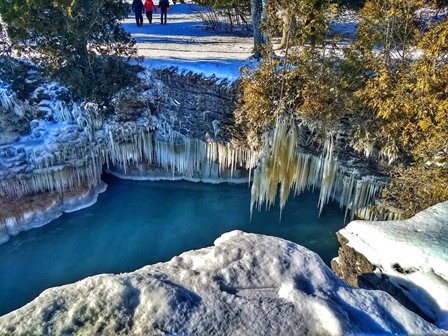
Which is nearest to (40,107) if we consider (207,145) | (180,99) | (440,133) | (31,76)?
(31,76)

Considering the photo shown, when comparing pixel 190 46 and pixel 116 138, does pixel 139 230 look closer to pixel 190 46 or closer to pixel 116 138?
pixel 116 138

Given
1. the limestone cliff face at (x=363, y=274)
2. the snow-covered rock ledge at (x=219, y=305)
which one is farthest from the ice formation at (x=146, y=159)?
the snow-covered rock ledge at (x=219, y=305)

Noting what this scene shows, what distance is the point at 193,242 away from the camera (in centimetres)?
1399

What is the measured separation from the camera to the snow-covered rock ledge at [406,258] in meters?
7.21

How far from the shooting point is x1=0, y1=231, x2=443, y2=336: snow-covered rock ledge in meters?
5.53

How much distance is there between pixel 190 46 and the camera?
65.4 feet

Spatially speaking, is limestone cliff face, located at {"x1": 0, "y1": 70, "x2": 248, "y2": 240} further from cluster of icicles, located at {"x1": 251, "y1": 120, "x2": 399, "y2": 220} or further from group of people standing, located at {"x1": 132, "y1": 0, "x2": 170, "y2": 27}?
group of people standing, located at {"x1": 132, "y1": 0, "x2": 170, "y2": 27}

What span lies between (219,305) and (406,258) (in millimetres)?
3762

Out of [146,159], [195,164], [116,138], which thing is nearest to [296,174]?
[195,164]

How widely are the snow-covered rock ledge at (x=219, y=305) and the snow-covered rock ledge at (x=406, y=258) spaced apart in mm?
1409

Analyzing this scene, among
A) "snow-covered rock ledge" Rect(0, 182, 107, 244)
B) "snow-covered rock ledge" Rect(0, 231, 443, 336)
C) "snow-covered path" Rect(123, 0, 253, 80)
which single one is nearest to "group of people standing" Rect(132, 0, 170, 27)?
"snow-covered path" Rect(123, 0, 253, 80)

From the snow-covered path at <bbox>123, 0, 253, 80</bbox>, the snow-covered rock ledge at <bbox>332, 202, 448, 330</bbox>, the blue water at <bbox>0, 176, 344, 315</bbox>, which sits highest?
the snow-covered path at <bbox>123, 0, 253, 80</bbox>

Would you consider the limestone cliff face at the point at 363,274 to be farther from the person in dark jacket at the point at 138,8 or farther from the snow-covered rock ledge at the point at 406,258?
the person in dark jacket at the point at 138,8

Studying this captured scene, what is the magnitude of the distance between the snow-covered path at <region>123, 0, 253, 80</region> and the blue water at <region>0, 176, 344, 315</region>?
454cm
